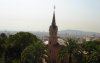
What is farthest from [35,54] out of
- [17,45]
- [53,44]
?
[17,45]

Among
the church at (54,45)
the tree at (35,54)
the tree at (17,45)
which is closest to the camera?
the tree at (35,54)

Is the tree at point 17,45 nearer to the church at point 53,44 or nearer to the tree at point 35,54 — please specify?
the church at point 53,44

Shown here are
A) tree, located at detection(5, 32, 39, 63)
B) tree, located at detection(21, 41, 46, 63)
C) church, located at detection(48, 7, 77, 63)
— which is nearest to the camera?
tree, located at detection(21, 41, 46, 63)

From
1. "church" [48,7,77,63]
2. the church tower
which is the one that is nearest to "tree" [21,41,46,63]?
"church" [48,7,77,63]

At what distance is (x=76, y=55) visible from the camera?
39.8 meters

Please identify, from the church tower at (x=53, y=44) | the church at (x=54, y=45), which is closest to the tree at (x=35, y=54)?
the church at (x=54, y=45)

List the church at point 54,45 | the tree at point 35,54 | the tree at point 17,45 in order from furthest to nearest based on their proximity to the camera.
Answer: the tree at point 17,45
the church at point 54,45
the tree at point 35,54

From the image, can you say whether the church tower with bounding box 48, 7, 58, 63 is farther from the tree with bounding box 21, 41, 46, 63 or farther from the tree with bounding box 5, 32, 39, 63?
the tree with bounding box 21, 41, 46, 63

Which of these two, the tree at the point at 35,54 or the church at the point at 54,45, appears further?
the church at the point at 54,45

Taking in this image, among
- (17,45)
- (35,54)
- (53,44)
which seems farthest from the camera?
(17,45)

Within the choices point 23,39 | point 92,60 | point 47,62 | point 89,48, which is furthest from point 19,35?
point 92,60

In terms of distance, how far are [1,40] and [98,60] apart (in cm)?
3102

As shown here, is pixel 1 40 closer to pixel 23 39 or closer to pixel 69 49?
pixel 23 39

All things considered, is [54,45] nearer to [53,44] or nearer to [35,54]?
[53,44]
